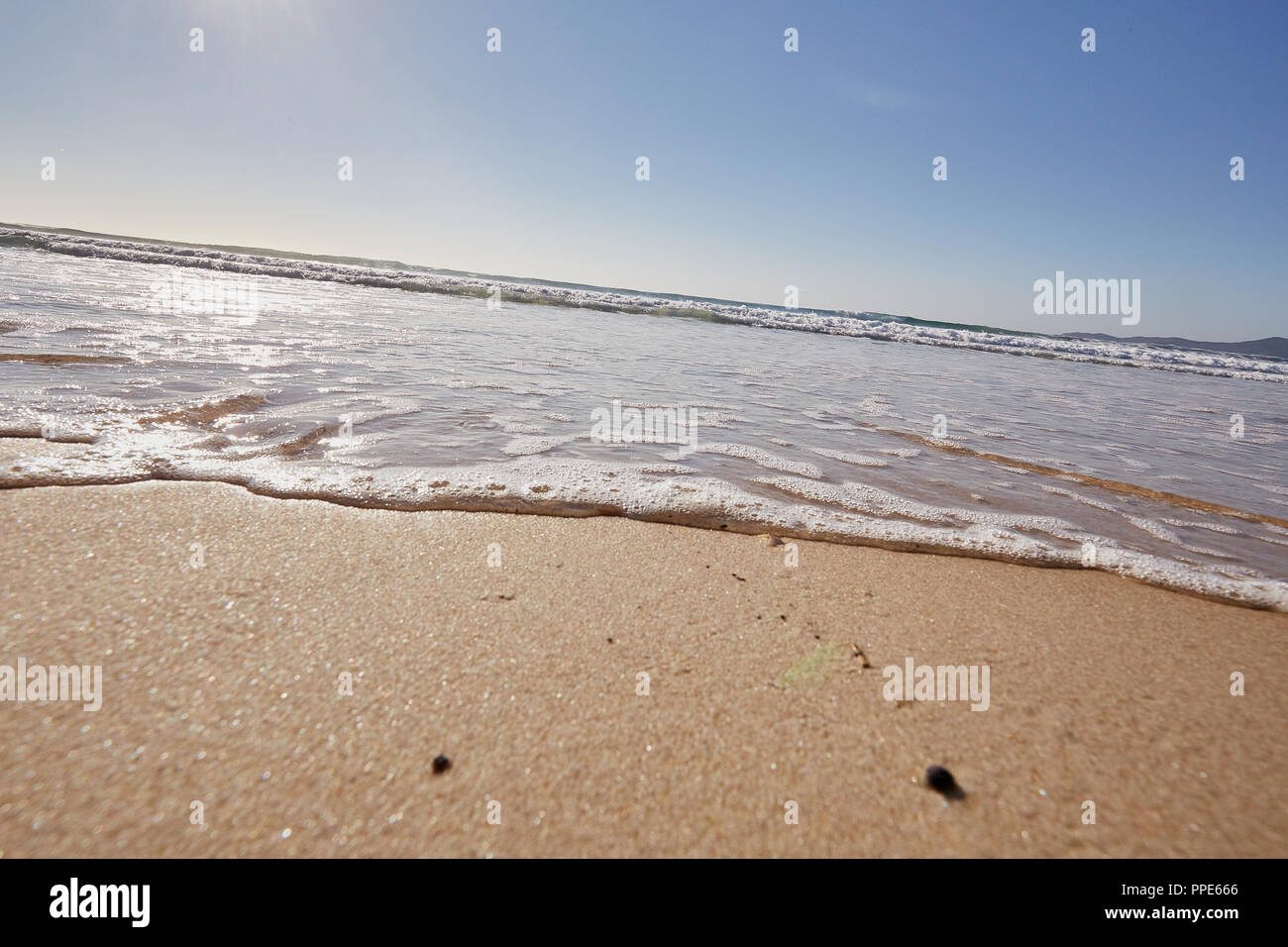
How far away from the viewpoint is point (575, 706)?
5.11 feet

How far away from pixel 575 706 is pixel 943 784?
3.14 ft

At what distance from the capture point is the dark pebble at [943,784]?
4.50 ft

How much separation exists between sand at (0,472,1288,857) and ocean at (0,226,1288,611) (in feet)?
1.75

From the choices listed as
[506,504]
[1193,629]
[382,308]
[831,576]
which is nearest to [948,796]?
[831,576]

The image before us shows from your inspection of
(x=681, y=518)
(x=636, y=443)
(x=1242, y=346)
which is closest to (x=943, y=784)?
(x=681, y=518)

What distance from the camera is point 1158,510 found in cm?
382

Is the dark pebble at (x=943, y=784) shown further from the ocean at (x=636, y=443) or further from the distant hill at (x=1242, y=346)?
the distant hill at (x=1242, y=346)

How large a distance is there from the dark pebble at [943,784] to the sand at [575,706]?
0.8 inches

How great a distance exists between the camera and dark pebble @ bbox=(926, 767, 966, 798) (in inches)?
53.9

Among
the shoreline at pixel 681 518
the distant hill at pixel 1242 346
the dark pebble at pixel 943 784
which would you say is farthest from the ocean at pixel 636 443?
the distant hill at pixel 1242 346

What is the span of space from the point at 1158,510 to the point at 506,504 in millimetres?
4339

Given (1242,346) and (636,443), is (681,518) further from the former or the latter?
(1242,346)

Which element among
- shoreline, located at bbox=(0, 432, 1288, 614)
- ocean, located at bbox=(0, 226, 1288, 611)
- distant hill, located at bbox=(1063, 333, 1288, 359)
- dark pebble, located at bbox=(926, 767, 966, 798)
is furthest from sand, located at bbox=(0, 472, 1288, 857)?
distant hill, located at bbox=(1063, 333, 1288, 359)
